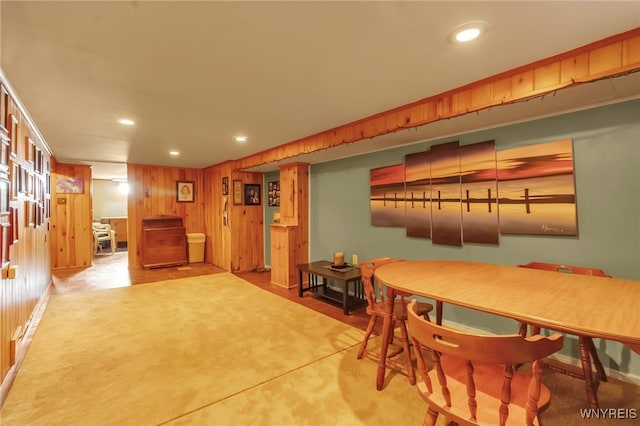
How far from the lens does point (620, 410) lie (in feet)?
5.84

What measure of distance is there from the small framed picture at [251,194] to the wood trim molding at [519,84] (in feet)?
10.8

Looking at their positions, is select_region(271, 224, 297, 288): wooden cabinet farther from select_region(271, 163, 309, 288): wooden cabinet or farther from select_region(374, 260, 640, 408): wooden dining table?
select_region(374, 260, 640, 408): wooden dining table

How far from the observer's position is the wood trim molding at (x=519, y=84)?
158 centimetres

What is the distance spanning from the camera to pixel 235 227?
5770mm

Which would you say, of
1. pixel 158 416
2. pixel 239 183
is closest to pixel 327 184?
pixel 239 183

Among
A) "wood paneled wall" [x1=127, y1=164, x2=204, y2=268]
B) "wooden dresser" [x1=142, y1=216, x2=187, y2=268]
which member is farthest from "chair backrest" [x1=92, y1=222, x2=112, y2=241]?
"wooden dresser" [x1=142, y1=216, x2=187, y2=268]

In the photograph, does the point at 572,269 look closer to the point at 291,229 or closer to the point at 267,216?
the point at 291,229

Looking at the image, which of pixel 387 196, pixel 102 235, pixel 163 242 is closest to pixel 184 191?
pixel 163 242

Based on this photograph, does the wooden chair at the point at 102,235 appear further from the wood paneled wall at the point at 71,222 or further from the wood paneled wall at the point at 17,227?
the wood paneled wall at the point at 17,227

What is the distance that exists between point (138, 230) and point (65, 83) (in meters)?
4.72

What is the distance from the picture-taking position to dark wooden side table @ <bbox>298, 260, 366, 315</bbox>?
11.3ft

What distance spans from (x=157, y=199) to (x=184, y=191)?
23.0 inches

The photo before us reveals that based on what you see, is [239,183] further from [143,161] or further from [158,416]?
[158,416]

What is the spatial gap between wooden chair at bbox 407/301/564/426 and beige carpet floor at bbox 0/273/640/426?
1.93ft
